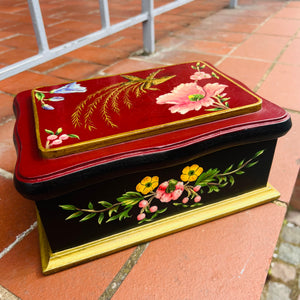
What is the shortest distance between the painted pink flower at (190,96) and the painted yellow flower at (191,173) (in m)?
0.12

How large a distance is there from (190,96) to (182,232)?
0.32 meters

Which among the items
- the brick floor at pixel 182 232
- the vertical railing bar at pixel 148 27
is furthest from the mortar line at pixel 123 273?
the vertical railing bar at pixel 148 27

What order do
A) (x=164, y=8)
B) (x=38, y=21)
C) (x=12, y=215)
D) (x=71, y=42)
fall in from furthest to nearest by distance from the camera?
1. (x=164, y=8)
2. (x=71, y=42)
3. (x=38, y=21)
4. (x=12, y=215)

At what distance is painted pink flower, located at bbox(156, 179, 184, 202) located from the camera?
26.9 inches

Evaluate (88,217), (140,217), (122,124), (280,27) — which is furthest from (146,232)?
(280,27)

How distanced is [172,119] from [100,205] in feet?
0.74

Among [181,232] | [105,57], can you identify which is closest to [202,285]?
[181,232]

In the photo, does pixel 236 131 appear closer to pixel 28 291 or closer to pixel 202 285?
pixel 202 285

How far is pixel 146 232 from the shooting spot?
72 centimetres

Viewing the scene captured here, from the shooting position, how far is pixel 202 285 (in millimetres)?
638

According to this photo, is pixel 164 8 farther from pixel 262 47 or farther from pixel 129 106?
pixel 129 106

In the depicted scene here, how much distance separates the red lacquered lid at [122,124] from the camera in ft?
1.86

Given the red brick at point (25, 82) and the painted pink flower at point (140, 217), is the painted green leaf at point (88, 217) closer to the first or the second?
the painted pink flower at point (140, 217)

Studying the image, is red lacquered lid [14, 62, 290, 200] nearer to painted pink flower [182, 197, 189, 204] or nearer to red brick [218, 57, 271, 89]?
painted pink flower [182, 197, 189, 204]
